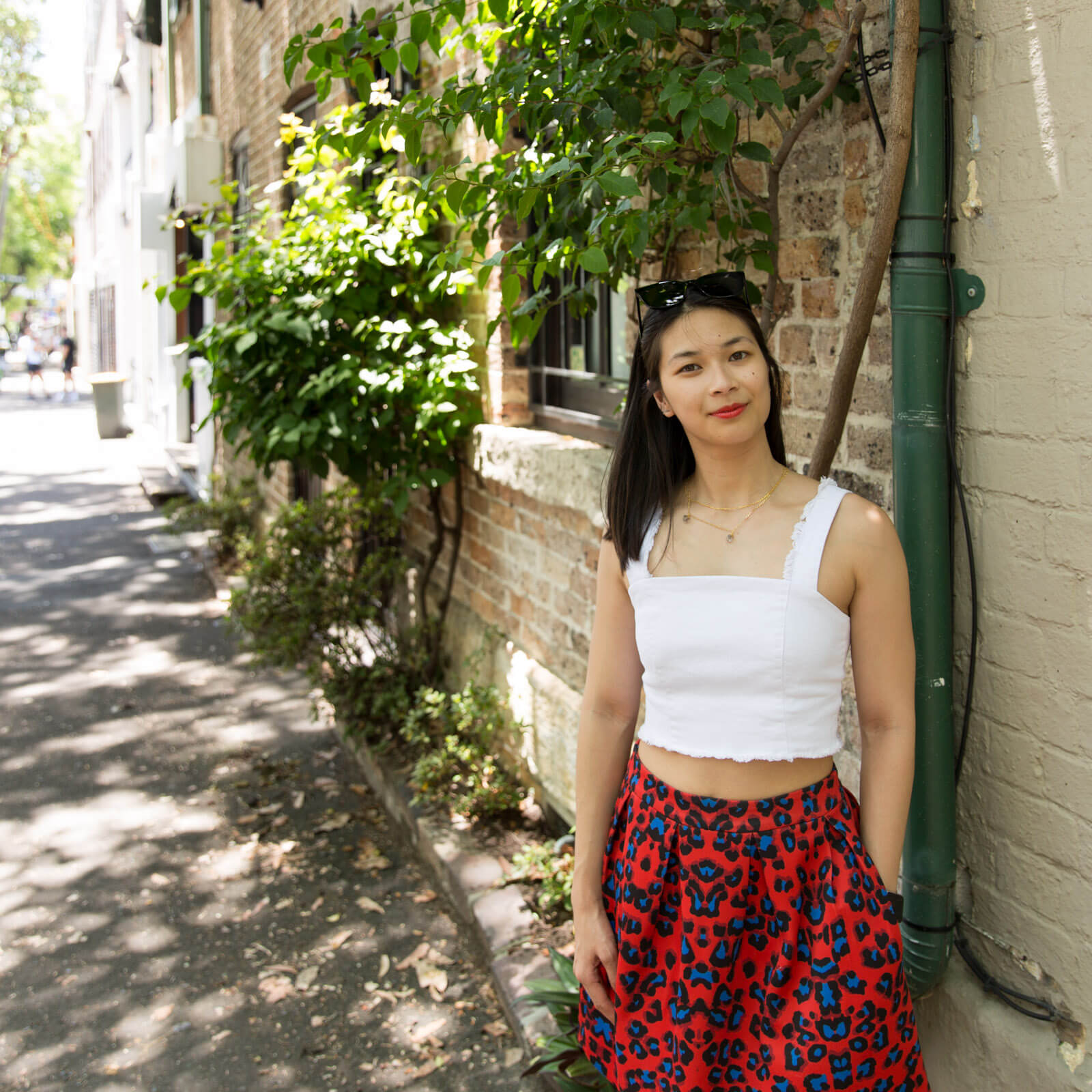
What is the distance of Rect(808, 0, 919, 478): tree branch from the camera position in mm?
2041

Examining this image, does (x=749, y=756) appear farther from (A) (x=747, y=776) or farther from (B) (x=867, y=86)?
(B) (x=867, y=86)

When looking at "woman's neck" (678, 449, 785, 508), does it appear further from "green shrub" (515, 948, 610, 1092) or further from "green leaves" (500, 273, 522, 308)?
"green shrub" (515, 948, 610, 1092)

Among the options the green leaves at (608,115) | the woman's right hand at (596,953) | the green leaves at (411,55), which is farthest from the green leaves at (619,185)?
the woman's right hand at (596,953)

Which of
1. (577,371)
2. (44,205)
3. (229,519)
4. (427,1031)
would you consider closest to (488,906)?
(427,1031)

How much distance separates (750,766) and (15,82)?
4011 cm

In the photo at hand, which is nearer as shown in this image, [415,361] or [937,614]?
[937,614]

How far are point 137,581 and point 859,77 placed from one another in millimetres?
8680

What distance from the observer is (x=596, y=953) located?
2.03 meters

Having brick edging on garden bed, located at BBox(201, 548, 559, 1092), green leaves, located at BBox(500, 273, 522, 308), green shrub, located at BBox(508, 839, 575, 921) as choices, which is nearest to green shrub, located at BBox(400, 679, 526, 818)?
brick edging on garden bed, located at BBox(201, 548, 559, 1092)

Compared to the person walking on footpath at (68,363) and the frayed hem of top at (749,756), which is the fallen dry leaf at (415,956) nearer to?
the frayed hem of top at (749,756)

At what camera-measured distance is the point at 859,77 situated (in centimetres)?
236

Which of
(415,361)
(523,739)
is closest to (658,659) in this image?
(523,739)

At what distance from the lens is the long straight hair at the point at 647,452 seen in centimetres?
202

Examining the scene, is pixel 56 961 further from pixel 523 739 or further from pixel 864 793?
pixel 864 793
